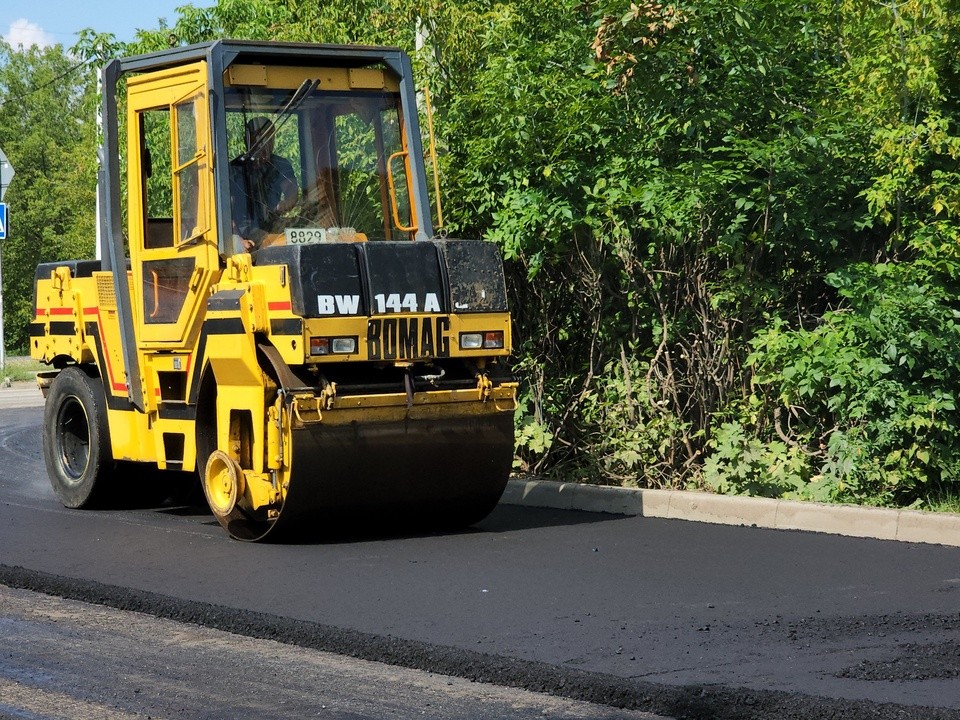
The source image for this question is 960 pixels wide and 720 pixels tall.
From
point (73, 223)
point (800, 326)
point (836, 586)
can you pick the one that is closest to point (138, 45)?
point (800, 326)

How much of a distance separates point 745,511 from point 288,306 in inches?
127

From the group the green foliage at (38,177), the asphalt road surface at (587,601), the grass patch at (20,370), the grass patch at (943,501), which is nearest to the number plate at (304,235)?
the asphalt road surface at (587,601)

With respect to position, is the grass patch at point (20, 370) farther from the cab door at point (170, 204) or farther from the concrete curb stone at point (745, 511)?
the concrete curb stone at point (745, 511)

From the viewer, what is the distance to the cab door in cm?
1016

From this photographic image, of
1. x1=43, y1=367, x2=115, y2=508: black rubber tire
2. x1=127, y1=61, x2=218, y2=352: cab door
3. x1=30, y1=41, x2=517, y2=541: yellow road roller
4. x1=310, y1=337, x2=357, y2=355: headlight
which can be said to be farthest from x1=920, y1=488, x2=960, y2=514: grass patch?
x1=43, y1=367, x2=115, y2=508: black rubber tire

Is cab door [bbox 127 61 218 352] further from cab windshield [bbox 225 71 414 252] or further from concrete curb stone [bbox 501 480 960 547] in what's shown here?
concrete curb stone [bbox 501 480 960 547]

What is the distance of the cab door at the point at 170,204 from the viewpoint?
33.3ft

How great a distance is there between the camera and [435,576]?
8336 mm

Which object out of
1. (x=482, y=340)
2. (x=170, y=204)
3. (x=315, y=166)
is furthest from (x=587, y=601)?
(x=170, y=204)

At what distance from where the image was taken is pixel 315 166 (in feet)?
34.4

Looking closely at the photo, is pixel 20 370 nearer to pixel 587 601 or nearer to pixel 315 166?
pixel 315 166

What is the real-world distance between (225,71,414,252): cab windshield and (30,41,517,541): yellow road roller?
0.01 m

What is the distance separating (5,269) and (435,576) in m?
Result: 52.6

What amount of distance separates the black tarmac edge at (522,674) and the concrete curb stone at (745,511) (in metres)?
3.76
